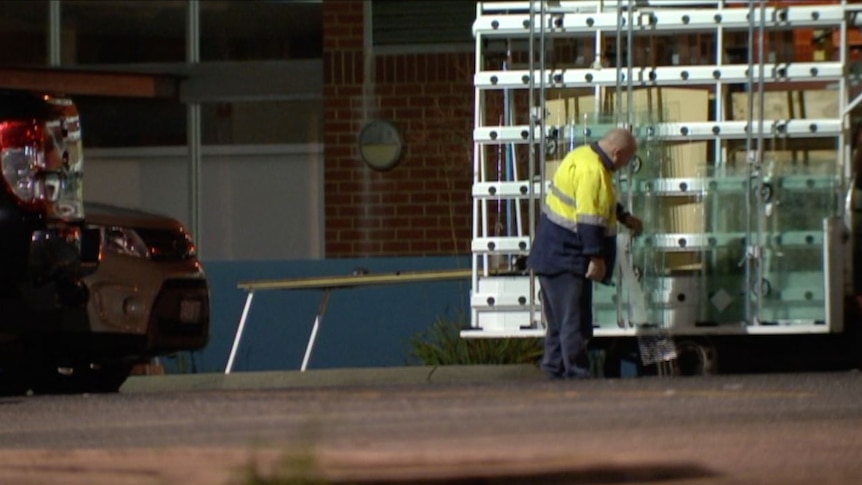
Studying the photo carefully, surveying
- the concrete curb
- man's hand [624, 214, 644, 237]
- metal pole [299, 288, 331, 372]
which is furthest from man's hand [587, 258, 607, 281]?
metal pole [299, 288, 331, 372]

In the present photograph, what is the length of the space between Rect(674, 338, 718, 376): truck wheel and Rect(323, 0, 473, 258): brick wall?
4030 mm

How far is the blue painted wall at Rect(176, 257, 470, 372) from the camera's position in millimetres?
14336

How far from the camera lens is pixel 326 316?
14500 millimetres

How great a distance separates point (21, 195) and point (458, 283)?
6.29 meters

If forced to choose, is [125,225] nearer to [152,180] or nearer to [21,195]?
[21,195]

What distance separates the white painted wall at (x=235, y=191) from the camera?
50.4 feet

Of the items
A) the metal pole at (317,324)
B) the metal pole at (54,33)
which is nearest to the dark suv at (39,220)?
the metal pole at (317,324)

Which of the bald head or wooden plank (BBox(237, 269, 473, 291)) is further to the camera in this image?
wooden plank (BBox(237, 269, 473, 291))

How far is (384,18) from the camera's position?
1496 centimetres

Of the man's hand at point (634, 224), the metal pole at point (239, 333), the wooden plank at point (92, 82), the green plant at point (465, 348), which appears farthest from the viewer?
the wooden plank at point (92, 82)

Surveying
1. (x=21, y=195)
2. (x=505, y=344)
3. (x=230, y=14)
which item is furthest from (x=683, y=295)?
(x=230, y=14)

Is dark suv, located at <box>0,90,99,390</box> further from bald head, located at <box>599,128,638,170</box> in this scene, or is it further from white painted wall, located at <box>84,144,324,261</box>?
white painted wall, located at <box>84,144,324,261</box>

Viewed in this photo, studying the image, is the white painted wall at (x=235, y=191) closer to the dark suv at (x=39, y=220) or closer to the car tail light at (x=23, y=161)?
the dark suv at (x=39, y=220)

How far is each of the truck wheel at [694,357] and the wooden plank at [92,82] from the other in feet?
19.4
